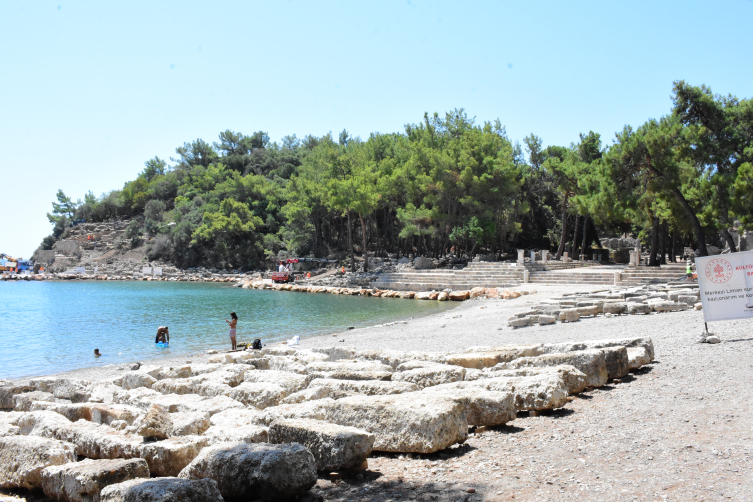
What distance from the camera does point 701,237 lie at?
2700 centimetres

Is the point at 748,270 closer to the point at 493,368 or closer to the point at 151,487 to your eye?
the point at 493,368

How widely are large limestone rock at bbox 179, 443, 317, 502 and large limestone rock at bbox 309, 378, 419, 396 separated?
2.17m

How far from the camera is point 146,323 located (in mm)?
23328

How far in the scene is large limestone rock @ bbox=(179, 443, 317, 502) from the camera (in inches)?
157

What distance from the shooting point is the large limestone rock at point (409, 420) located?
15.6 feet

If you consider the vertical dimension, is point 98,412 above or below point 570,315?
below

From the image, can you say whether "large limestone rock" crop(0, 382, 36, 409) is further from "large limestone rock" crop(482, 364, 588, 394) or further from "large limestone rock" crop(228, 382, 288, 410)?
"large limestone rock" crop(482, 364, 588, 394)

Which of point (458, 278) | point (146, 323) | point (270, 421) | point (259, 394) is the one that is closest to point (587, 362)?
point (270, 421)

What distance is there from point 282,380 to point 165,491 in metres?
4.06

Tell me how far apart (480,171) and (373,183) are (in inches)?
388

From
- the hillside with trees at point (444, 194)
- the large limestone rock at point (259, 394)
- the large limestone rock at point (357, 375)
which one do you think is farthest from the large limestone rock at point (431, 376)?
the hillside with trees at point (444, 194)

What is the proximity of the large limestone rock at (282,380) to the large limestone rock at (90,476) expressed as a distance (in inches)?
116

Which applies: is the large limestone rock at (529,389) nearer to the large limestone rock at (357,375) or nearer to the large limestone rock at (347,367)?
the large limestone rock at (357,375)

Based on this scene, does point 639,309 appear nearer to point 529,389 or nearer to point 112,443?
point 529,389
